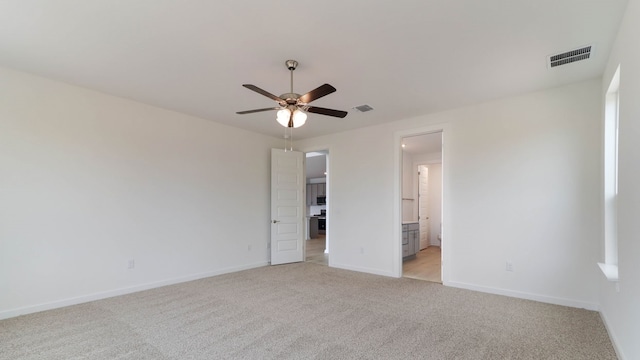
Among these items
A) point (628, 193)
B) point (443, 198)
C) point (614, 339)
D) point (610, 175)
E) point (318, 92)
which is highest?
point (318, 92)

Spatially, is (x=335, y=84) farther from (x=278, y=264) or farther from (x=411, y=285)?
(x=278, y=264)

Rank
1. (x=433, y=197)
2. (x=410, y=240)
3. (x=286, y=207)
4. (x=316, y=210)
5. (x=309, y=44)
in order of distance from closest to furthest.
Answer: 1. (x=309, y=44)
2. (x=286, y=207)
3. (x=410, y=240)
4. (x=433, y=197)
5. (x=316, y=210)

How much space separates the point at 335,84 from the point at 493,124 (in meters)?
2.31

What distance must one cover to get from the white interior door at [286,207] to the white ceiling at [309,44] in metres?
2.20

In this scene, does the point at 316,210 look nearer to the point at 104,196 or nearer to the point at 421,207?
the point at 421,207

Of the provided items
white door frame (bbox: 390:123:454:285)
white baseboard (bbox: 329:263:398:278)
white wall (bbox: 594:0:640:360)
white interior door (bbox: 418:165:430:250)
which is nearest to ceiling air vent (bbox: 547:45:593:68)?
white wall (bbox: 594:0:640:360)

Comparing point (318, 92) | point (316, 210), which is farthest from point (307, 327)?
point (316, 210)

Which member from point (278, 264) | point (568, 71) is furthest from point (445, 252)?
point (278, 264)

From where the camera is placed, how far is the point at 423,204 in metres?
8.09

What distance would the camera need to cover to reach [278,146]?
6242 millimetres

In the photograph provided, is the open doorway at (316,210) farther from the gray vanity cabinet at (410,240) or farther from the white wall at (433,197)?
the white wall at (433,197)

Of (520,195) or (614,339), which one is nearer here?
(614,339)

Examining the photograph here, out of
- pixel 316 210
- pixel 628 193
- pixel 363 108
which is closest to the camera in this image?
pixel 628 193

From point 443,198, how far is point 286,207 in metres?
3.02
